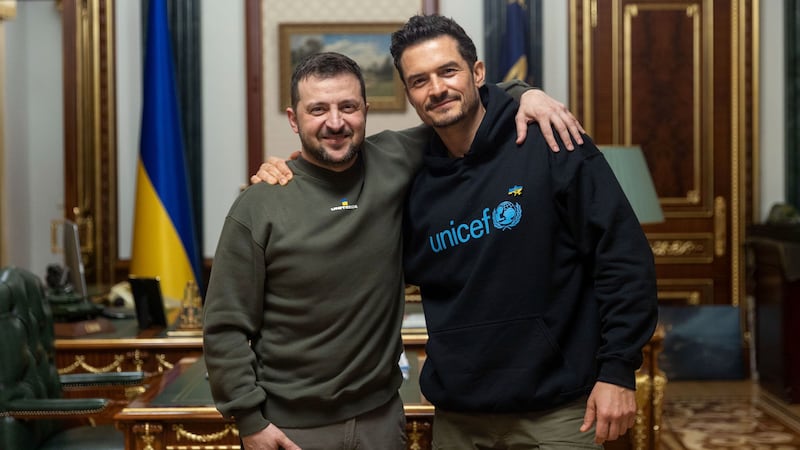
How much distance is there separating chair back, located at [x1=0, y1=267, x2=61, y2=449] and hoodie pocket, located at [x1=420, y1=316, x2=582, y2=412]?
1.46 meters

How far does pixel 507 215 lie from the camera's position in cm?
181

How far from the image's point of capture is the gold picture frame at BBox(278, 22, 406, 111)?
219 inches

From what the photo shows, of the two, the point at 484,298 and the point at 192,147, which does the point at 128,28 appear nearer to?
the point at 192,147

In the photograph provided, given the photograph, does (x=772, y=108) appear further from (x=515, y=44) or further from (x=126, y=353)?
(x=126, y=353)

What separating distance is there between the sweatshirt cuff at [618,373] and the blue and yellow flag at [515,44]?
3742 mm

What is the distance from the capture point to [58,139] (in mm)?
6031

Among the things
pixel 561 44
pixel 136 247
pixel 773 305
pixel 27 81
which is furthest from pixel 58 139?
pixel 773 305

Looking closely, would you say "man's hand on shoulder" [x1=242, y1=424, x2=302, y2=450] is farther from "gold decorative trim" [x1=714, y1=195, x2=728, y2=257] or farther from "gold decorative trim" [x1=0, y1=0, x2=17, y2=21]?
"gold decorative trim" [x1=714, y1=195, x2=728, y2=257]

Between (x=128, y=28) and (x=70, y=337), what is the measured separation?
278 centimetres

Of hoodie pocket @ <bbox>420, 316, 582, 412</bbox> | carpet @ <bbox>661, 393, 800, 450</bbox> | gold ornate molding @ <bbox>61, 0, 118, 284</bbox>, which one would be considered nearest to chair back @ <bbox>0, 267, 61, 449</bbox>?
hoodie pocket @ <bbox>420, 316, 582, 412</bbox>

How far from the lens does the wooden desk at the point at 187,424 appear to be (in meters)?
2.37

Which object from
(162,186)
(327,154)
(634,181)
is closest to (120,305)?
(162,186)

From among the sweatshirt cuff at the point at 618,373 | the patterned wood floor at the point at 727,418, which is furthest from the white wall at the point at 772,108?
the sweatshirt cuff at the point at 618,373

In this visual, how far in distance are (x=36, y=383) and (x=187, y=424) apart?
68 centimetres
